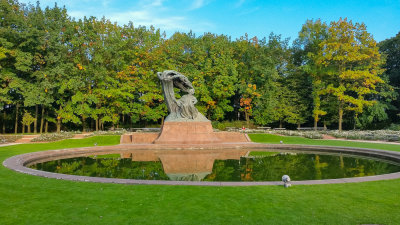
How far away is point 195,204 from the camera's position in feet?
21.8

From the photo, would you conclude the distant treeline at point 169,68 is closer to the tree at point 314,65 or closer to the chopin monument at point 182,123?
the tree at point 314,65

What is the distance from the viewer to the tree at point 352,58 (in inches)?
1277

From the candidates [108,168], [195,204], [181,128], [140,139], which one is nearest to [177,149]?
[181,128]

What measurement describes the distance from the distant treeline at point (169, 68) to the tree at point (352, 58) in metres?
0.12

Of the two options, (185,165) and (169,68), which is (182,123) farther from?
(169,68)

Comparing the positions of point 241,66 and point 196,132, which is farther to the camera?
point 241,66

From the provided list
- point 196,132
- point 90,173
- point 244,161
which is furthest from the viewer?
point 196,132

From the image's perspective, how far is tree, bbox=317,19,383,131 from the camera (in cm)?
3244

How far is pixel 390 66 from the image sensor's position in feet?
136

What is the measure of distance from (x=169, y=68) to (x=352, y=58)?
831 inches

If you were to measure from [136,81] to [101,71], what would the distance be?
13.7ft

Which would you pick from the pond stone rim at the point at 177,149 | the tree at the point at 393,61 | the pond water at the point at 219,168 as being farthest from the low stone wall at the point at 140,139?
the tree at the point at 393,61

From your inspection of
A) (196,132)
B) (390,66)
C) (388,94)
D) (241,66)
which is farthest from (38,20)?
(390,66)

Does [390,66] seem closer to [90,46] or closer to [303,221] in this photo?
[90,46]
